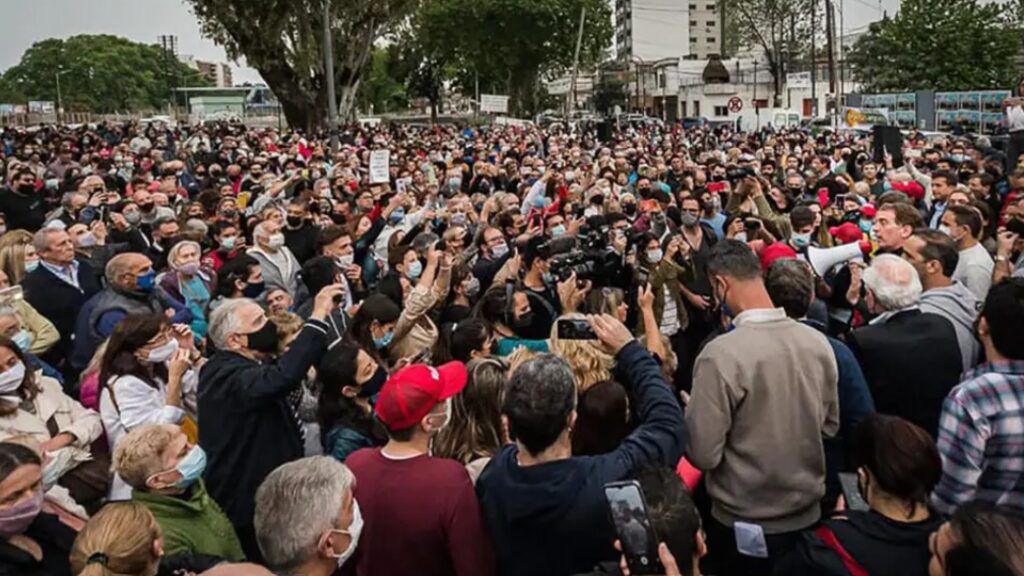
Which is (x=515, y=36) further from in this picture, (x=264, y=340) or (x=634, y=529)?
(x=634, y=529)

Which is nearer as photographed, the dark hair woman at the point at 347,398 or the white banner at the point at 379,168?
the dark hair woman at the point at 347,398

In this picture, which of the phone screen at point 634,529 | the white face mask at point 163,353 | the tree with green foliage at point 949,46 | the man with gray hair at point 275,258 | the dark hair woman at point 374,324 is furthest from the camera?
the tree with green foliage at point 949,46

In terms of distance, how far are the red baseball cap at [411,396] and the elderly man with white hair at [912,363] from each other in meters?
2.12

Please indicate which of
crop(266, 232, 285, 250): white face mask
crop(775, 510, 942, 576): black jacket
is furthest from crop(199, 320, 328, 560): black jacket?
crop(266, 232, 285, 250): white face mask

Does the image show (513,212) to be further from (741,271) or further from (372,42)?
(372,42)

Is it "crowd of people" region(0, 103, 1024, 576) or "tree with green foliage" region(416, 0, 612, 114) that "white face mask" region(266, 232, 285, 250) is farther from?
"tree with green foliage" region(416, 0, 612, 114)

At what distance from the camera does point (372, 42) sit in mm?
34281

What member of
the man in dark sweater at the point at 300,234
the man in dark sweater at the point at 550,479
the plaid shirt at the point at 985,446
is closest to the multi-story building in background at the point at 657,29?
the man in dark sweater at the point at 300,234

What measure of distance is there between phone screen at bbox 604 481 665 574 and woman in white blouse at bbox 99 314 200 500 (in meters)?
2.51

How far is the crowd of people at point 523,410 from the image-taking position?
102 inches

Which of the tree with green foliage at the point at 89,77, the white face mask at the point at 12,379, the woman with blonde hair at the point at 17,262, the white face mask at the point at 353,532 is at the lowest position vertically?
the white face mask at the point at 353,532

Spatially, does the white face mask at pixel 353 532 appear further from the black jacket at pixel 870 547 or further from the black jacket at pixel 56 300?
the black jacket at pixel 56 300

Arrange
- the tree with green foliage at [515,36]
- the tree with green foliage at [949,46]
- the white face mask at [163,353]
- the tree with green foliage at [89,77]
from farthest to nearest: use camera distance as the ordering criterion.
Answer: the tree with green foliage at [89,77]
the tree with green foliage at [515,36]
the tree with green foliage at [949,46]
the white face mask at [163,353]

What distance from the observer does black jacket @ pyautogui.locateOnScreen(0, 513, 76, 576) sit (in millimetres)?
2734
